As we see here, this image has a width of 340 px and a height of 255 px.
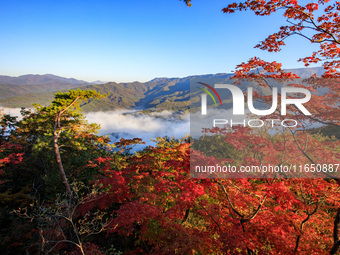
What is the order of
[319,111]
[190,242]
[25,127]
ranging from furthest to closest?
[25,127] → [319,111] → [190,242]

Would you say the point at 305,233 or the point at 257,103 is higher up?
the point at 257,103

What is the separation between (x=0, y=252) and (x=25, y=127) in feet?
26.8

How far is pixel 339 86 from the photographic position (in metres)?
4.63

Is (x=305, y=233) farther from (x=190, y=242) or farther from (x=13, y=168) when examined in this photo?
(x=13, y=168)

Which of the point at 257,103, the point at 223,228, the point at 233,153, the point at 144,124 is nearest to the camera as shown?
the point at 223,228

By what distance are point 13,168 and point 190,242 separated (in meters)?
12.7

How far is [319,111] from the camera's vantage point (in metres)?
4.62

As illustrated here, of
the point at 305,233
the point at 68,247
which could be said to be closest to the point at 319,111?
the point at 305,233

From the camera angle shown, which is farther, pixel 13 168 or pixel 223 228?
pixel 13 168

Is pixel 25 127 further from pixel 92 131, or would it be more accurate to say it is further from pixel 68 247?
pixel 68 247

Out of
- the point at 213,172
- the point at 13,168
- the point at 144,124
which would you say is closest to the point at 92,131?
the point at 13,168

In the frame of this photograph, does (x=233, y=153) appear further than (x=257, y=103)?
Yes

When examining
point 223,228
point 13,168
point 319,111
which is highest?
point 319,111

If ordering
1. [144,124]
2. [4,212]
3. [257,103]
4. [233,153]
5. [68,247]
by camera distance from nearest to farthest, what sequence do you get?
1. [68,247]
2. [257,103]
3. [4,212]
4. [233,153]
5. [144,124]
